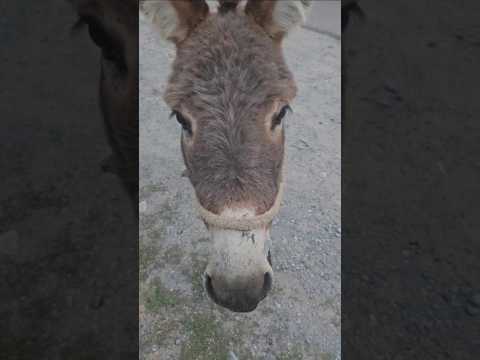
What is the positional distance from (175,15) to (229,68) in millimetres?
386

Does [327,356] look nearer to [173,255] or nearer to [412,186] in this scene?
[173,255]

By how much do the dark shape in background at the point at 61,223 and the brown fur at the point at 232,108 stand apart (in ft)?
2.47

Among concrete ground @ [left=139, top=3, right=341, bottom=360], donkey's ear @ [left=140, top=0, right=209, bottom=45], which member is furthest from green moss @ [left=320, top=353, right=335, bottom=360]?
donkey's ear @ [left=140, top=0, right=209, bottom=45]

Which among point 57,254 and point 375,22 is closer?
point 57,254

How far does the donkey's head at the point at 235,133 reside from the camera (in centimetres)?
145

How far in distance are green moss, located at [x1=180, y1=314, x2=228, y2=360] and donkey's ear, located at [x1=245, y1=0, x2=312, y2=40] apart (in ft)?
5.72

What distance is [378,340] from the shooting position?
2277mm

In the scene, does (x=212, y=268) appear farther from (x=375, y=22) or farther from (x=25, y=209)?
(x=375, y=22)

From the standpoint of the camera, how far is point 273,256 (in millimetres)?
2828

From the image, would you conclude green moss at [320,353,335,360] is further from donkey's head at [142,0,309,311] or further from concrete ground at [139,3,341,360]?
donkey's head at [142,0,309,311]

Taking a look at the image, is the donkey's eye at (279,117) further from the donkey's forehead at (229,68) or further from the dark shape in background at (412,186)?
the dark shape in background at (412,186)

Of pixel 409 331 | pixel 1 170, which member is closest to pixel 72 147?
Result: pixel 1 170

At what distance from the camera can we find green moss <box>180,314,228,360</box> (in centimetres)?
233

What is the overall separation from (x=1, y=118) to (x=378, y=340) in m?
3.70
